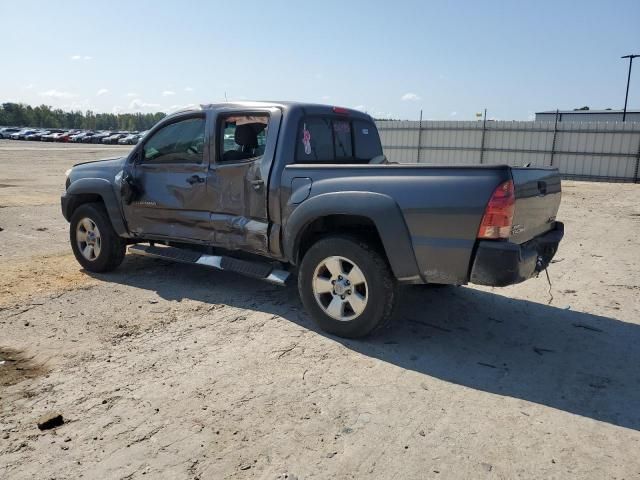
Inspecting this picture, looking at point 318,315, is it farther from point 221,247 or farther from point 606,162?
point 606,162

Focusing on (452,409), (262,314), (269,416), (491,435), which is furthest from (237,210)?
(491,435)

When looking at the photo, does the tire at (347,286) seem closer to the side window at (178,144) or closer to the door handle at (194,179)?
the door handle at (194,179)

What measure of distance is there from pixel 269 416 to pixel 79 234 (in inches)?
163

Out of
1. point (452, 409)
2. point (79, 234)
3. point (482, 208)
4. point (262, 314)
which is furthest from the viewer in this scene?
point (79, 234)

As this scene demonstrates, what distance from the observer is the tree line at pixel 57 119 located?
10569 cm

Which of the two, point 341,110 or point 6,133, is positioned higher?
point 341,110

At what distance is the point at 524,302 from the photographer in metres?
5.41

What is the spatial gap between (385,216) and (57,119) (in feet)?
403

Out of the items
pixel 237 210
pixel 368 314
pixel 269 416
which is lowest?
pixel 269 416

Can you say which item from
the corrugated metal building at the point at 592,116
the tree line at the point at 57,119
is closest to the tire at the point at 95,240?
the corrugated metal building at the point at 592,116

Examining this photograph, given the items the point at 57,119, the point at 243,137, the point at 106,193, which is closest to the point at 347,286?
the point at 243,137

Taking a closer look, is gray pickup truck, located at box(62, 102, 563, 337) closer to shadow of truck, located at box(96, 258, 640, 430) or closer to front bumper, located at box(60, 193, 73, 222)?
front bumper, located at box(60, 193, 73, 222)

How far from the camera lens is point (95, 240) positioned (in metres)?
6.09

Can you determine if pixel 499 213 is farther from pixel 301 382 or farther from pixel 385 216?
pixel 301 382
